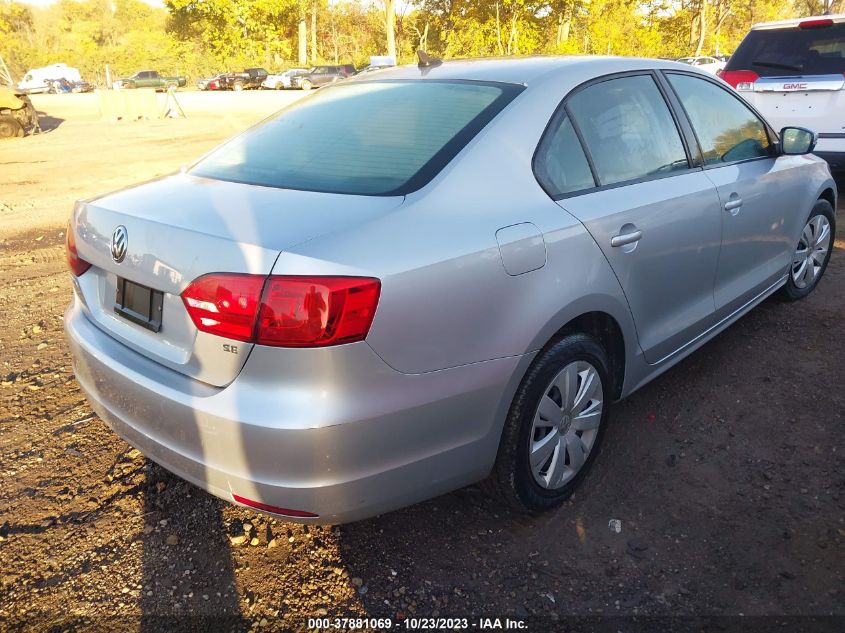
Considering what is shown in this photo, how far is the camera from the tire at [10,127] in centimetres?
1762

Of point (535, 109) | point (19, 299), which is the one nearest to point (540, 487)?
point (535, 109)

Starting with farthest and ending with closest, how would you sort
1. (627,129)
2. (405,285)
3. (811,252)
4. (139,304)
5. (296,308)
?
(811,252), (627,129), (139,304), (405,285), (296,308)

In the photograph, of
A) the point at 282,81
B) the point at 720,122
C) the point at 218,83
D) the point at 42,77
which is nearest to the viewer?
the point at 720,122

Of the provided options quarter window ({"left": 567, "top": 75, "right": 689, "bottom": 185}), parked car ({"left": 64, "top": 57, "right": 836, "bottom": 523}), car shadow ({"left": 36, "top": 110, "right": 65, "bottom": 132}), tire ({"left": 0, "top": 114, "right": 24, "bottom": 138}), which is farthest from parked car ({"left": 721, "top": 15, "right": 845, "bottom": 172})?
car shadow ({"left": 36, "top": 110, "right": 65, "bottom": 132})

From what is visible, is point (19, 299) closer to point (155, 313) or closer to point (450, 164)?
point (155, 313)

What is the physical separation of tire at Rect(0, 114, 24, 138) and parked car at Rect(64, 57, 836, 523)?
59.4 ft

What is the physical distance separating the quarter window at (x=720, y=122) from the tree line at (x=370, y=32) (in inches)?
910

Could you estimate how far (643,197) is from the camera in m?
2.85

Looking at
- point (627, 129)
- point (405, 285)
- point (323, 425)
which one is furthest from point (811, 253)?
point (323, 425)

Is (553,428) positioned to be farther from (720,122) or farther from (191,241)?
Result: (720,122)

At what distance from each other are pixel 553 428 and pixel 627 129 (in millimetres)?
1379

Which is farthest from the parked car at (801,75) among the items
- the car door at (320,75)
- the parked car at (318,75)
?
the car door at (320,75)

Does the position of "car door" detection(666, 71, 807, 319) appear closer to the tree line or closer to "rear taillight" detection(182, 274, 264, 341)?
"rear taillight" detection(182, 274, 264, 341)

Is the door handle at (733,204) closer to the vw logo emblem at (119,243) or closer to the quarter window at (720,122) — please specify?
the quarter window at (720,122)
